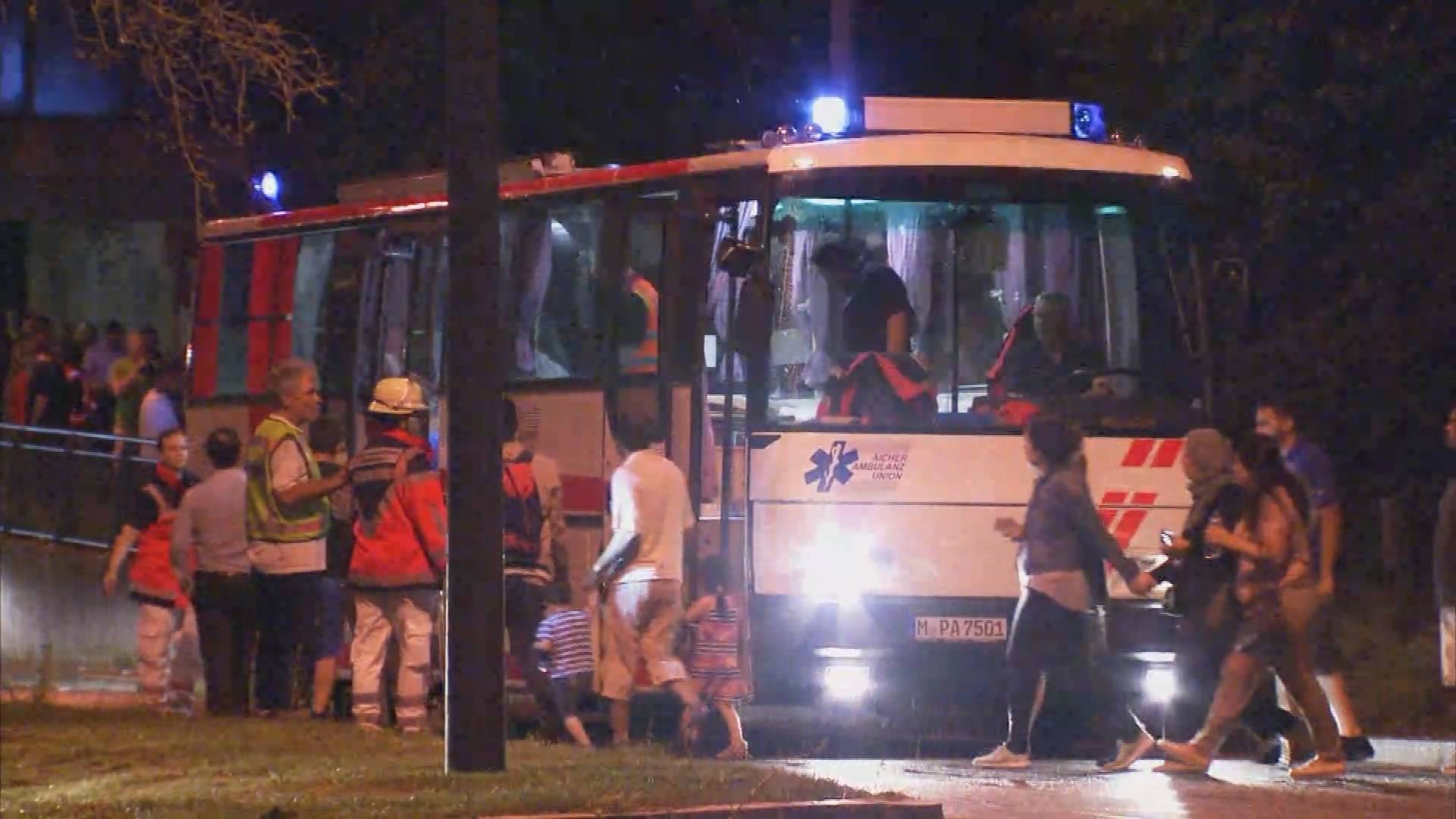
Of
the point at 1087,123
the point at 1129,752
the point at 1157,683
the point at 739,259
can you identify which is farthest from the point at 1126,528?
the point at 739,259

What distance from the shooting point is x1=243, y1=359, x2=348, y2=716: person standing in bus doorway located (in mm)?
12773

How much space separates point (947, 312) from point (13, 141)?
2395cm

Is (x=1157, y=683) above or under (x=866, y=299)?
under

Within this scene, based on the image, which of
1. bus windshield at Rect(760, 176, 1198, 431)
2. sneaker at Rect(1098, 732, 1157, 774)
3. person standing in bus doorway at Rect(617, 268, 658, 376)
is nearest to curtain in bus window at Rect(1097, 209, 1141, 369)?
bus windshield at Rect(760, 176, 1198, 431)

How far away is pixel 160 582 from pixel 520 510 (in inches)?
134

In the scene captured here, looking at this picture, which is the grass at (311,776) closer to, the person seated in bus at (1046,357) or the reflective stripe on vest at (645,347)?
the reflective stripe on vest at (645,347)

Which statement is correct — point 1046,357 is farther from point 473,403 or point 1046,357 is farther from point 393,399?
point 473,403

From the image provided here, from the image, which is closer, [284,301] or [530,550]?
[530,550]

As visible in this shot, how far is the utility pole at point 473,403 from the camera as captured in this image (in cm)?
1011

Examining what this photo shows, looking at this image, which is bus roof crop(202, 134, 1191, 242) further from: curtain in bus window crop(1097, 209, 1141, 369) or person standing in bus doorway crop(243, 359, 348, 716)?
person standing in bus doorway crop(243, 359, 348, 716)

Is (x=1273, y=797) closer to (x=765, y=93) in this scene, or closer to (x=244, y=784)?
(x=244, y=784)

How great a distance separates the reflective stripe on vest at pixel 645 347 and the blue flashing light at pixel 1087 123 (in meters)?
2.51

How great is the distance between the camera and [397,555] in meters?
12.3

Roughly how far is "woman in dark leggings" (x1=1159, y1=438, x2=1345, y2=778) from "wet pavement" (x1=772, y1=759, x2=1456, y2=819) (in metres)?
0.23
